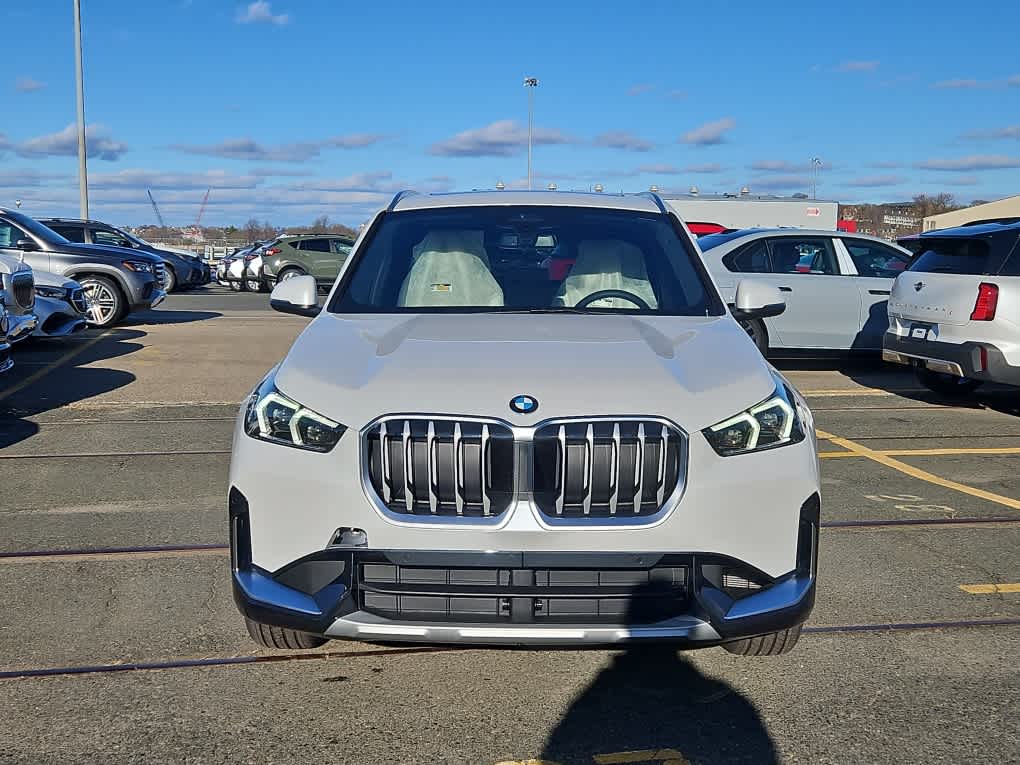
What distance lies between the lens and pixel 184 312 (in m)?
18.9

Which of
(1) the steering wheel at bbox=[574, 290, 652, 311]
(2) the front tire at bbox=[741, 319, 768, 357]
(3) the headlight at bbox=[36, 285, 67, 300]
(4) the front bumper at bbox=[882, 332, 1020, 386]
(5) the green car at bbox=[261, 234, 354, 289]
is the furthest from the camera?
(5) the green car at bbox=[261, 234, 354, 289]

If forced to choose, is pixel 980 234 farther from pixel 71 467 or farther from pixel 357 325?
pixel 71 467

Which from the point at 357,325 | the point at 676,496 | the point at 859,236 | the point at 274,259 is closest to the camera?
the point at 676,496

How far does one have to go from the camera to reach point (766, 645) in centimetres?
346

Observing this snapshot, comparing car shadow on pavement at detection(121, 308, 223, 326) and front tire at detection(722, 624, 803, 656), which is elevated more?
front tire at detection(722, 624, 803, 656)

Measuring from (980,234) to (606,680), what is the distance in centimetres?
661

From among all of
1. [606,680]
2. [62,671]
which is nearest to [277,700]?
[62,671]

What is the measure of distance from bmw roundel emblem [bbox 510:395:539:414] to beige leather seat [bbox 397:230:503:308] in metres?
1.38

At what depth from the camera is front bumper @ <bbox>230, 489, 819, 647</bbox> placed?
303cm

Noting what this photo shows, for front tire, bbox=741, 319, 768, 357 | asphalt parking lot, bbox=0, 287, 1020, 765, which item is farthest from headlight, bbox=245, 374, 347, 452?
front tire, bbox=741, 319, 768, 357

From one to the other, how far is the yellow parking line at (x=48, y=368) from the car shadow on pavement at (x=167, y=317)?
6.42 ft

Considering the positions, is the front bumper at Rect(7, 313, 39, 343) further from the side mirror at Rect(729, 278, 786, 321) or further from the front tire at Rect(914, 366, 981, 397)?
the front tire at Rect(914, 366, 981, 397)

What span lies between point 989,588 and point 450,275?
275cm

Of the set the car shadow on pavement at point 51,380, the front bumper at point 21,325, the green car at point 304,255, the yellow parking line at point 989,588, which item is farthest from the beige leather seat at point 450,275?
the green car at point 304,255
